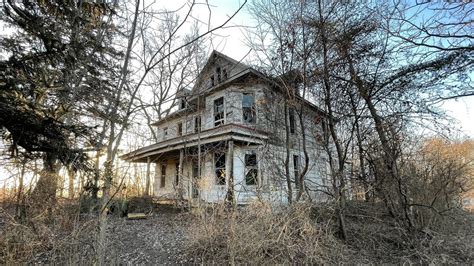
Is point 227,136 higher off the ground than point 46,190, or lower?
higher

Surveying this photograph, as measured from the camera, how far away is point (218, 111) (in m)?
15.1

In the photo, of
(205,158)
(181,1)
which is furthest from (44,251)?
(205,158)

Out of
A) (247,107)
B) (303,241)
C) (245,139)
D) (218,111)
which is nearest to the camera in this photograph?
(303,241)

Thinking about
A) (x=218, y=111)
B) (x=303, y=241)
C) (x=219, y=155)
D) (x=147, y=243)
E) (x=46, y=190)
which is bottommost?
(x=147, y=243)

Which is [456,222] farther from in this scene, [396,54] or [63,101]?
[63,101]

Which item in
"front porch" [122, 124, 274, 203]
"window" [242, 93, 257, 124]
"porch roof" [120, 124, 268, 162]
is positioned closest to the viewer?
"front porch" [122, 124, 274, 203]

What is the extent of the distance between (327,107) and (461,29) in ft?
10.8

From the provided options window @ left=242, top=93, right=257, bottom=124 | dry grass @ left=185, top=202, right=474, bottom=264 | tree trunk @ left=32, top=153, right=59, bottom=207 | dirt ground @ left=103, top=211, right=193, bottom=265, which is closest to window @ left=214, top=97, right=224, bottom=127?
window @ left=242, top=93, right=257, bottom=124

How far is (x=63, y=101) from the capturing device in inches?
166

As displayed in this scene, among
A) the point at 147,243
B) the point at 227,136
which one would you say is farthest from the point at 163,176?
the point at 147,243

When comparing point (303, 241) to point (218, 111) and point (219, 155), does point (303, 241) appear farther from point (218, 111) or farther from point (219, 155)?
point (218, 111)

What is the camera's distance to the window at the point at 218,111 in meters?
14.7

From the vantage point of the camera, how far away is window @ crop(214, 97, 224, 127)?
48.3 ft

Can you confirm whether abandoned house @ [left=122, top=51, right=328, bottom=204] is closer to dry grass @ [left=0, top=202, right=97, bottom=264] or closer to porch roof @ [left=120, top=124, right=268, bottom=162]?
porch roof @ [left=120, top=124, right=268, bottom=162]
